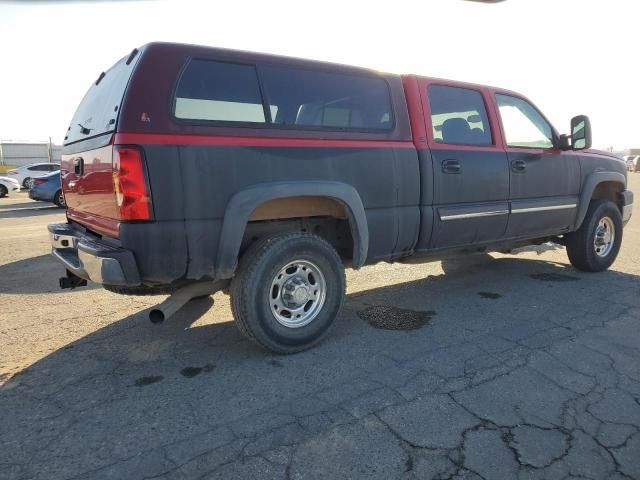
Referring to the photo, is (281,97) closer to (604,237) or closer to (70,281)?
(70,281)

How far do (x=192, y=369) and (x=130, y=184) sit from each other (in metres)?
1.29

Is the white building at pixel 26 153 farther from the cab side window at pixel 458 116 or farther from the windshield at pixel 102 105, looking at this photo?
the cab side window at pixel 458 116

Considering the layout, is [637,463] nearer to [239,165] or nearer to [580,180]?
[239,165]

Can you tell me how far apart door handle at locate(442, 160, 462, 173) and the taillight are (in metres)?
2.49

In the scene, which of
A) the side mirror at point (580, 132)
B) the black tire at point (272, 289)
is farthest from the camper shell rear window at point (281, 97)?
the side mirror at point (580, 132)

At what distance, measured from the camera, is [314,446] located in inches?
88.1

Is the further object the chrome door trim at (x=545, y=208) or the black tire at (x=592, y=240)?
the black tire at (x=592, y=240)

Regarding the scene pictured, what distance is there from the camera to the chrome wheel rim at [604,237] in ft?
19.0

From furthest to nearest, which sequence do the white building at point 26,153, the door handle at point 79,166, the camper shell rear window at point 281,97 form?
the white building at point 26,153 < the door handle at point 79,166 < the camper shell rear window at point 281,97

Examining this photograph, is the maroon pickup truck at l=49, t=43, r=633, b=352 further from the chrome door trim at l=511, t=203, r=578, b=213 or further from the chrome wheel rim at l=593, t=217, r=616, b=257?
the chrome wheel rim at l=593, t=217, r=616, b=257

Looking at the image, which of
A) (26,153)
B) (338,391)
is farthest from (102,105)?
(26,153)

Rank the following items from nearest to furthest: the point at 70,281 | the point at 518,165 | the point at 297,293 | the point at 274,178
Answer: the point at 274,178 < the point at 297,293 < the point at 70,281 < the point at 518,165

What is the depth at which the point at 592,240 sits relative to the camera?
5629 mm

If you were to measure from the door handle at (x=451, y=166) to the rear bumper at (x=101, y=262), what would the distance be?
104 inches
